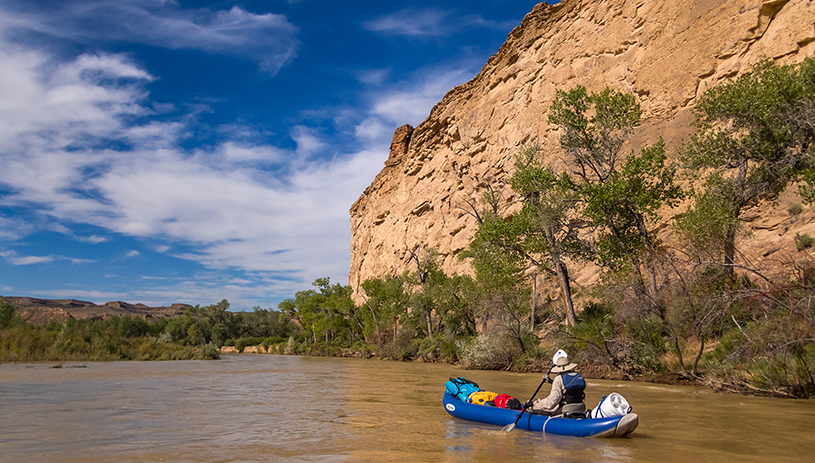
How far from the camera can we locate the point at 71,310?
96625 mm

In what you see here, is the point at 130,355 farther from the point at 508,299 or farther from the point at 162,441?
the point at 162,441

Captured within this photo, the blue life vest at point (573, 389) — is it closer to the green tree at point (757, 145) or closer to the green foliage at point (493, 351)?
the green tree at point (757, 145)

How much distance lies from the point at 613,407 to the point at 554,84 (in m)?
29.2

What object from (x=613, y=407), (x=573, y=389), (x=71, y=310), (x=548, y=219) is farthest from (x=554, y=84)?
(x=71, y=310)

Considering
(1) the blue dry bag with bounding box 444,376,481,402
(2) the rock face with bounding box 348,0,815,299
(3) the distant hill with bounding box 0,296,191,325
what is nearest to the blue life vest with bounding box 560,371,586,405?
(1) the blue dry bag with bounding box 444,376,481,402

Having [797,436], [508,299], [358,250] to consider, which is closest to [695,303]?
[797,436]

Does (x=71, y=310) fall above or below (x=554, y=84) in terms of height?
below

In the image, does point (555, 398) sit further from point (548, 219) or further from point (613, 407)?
point (548, 219)

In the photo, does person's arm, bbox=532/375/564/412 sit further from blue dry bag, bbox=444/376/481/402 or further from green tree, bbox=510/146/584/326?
green tree, bbox=510/146/584/326

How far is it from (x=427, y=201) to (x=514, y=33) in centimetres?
1642

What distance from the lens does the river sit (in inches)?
210

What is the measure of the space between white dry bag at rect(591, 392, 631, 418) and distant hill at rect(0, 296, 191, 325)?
57003 mm

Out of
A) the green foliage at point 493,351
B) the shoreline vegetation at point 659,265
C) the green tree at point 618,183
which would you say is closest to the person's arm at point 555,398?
the shoreline vegetation at point 659,265

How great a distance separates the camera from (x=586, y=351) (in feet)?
48.8
